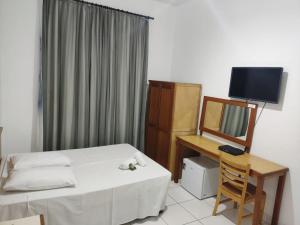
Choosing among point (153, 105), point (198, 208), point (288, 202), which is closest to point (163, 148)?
point (153, 105)

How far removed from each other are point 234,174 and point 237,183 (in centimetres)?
10

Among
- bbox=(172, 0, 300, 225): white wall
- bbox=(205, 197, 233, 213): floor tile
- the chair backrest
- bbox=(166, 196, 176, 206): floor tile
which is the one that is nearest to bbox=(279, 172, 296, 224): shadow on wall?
bbox=(172, 0, 300, 225): white wall

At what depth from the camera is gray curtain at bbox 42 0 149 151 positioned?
3117mm

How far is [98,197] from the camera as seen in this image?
215 cm

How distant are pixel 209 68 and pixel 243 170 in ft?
5.47

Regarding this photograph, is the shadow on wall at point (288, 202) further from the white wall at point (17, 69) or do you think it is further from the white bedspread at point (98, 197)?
the white wall at point (17, 69)

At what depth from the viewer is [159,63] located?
4.16 m

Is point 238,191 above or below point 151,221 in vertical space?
above

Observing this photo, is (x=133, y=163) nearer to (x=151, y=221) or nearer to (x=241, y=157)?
(x=151, y=221)

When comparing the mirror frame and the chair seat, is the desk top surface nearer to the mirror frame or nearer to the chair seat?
the mirror frame

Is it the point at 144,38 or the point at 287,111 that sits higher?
the point at 144,38

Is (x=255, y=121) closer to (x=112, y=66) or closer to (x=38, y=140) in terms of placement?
(x=112, y=66)

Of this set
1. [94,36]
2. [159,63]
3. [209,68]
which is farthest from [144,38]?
[209,68]

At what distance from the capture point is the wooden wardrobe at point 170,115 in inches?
136
